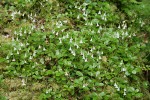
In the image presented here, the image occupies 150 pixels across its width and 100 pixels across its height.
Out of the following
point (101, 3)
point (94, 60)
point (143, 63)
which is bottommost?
point (143, 63)

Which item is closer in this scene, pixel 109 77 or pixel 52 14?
pixel 109 77

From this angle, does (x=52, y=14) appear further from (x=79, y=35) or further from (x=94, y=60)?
(x=94, y=60)

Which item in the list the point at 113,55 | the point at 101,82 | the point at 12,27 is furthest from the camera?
the point at 12,27

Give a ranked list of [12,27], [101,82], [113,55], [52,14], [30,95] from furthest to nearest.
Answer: [52,14] < [12,27] < [113,55] < [101,82] < [30,95]

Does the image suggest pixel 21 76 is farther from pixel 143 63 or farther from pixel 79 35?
pixel 143 63

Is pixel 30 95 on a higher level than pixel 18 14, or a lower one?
lower

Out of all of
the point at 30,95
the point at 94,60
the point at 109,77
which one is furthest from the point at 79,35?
the point at 30,95

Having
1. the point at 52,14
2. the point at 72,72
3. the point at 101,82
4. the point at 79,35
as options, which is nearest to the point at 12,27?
the point at 52,14
